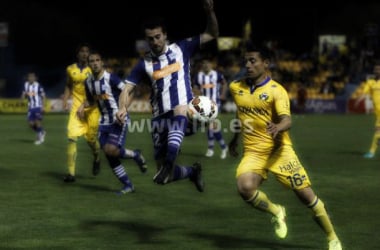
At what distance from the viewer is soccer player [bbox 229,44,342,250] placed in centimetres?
775

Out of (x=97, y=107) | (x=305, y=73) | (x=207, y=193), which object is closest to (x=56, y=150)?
(x=97, y=107)

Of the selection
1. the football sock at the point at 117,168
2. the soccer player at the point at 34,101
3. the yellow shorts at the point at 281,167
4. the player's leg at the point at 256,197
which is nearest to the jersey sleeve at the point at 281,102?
the yellow shorts at the point at 281,167

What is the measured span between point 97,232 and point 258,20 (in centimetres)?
4772

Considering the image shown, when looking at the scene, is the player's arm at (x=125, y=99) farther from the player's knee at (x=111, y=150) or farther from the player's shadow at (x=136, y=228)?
the player's knee at (x=111, y=150)

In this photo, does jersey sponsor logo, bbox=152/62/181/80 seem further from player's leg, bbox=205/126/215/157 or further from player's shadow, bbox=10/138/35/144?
player's shadow, bbox=10/138/35/144

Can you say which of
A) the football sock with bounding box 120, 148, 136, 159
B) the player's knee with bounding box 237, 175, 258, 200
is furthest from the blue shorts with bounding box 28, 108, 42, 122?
the player's knee with bounding box 237, 175, 258, 200

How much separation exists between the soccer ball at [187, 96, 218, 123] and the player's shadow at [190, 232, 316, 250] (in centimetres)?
135

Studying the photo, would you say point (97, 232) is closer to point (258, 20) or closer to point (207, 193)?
point (207, 193)

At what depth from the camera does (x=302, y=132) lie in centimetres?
2727

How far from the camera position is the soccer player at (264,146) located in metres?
7.75

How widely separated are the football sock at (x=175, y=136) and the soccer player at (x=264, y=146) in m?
0.92

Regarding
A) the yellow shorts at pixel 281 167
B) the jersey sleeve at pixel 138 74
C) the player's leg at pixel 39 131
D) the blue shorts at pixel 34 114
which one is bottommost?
the player's leg at pixel 39 131

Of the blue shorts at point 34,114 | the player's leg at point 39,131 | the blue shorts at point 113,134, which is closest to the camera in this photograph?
the blue shorts at point 113,134

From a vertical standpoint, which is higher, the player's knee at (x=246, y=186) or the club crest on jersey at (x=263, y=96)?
the club crest on jersey at (x=263, y=96)
